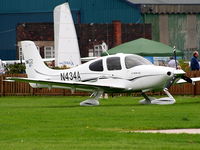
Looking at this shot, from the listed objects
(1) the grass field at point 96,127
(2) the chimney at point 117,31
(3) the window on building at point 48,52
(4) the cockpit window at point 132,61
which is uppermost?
(4) the cockpit window at point 132,61

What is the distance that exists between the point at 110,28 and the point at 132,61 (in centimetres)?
4275

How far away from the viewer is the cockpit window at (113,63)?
104 feet

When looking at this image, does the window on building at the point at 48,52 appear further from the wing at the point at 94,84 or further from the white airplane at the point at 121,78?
the wing at the point at 94,84

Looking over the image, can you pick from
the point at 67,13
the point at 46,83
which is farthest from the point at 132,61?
the point at 67,13

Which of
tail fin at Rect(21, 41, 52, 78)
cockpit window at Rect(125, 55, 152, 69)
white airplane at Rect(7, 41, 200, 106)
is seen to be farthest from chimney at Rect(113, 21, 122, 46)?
cockpit window at Rect(125, 55, 152, 69)

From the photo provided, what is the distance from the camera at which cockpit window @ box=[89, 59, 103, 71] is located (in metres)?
32.2

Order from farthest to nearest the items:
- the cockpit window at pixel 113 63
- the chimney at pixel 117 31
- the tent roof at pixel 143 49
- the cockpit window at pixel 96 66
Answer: the chimney at pixel 117 31
the tent roof at pixel 143 49
the cockpit window at pixel 96 66
the cockpit window at pixel 113 63

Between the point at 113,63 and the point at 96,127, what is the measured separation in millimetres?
10516

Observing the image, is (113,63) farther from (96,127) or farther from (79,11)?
(79,11)

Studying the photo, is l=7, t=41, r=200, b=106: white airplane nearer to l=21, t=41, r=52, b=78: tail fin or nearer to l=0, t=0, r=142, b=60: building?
l=21, t=41, r=52, b=78: tail fin

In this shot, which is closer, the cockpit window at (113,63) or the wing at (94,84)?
the wing at (94,84)

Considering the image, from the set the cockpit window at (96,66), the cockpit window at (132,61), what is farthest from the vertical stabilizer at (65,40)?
the cockpit window at (132,61)

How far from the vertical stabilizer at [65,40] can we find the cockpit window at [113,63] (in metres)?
19.8

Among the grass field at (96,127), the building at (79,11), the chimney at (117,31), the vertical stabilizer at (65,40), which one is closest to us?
the grass field at (96,127)
